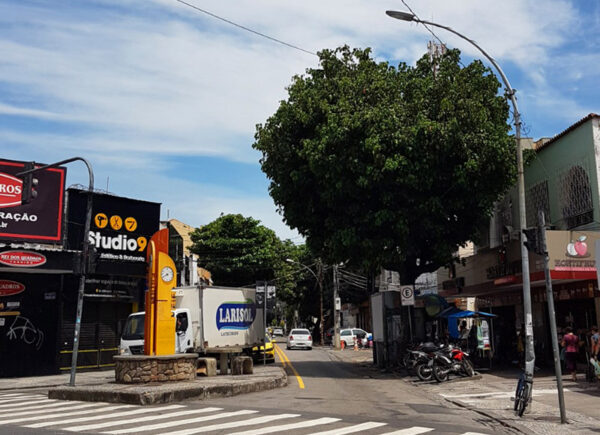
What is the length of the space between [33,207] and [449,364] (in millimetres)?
17345

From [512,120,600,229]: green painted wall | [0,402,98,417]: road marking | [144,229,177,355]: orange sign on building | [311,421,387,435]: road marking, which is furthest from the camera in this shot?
[512,120,600,229]: green painted wall

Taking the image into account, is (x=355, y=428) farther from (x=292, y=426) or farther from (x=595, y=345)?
(x=595, y=345)

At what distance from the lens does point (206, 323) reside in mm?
23859

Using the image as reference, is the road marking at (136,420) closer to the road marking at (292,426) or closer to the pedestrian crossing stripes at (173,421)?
the pedestrian crossing stripes at (173,421)

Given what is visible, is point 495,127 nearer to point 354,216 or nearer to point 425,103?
point 425,103

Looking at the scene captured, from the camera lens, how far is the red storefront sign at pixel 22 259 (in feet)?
75.2

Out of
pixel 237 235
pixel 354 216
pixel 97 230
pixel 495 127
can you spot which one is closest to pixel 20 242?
pixel 97 230

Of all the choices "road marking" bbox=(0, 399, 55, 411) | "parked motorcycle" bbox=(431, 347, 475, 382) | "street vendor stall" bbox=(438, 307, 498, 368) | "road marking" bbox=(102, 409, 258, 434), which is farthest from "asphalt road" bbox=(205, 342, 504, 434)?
"street vendor stall" bbox=(438, 307, 498, 368)

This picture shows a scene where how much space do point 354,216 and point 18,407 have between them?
13.5m

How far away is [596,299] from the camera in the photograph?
20578mm

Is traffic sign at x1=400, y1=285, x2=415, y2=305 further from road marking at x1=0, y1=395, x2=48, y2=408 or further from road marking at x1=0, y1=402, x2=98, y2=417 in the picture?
road marking at x1=0, y1=395, x2=48, y2=408

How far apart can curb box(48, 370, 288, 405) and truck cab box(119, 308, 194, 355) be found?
6.56 meters

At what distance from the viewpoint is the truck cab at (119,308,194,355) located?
22484 mm

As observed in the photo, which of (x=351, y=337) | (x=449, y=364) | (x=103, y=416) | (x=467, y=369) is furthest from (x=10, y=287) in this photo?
(x=351, y=337)
